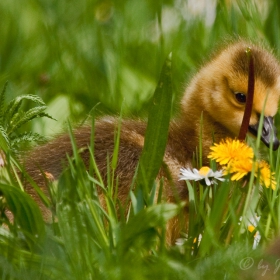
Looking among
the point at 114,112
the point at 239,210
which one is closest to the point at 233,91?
the point at 114,112

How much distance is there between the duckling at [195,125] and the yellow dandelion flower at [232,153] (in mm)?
83

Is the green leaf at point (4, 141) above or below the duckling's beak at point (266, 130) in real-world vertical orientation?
below

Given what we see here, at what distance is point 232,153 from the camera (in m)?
2.07

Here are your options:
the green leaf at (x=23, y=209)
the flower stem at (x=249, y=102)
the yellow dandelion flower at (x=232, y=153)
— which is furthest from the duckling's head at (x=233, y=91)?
the green leaf at (x=23, y=209)

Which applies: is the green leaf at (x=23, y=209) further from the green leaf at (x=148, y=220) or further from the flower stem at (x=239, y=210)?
the flower stem at (x=239, y=210)

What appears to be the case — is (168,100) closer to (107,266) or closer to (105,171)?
(105,171)

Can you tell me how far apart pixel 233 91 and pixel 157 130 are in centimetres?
53

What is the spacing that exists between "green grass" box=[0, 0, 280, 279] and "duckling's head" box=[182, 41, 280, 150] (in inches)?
4.3

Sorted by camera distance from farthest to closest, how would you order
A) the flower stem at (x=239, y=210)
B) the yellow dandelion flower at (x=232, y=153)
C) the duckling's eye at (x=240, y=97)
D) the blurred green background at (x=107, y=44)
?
the blurred green background at (x=107, y=44)
the duckling's eye at (x=240, y=97)
the yellow dandelion flower at (x=232, y=153)
the flower stem at (x=239, y=210)

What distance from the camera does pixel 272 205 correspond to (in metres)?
1.92

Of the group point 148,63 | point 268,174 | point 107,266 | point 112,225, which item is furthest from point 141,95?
point 107,266

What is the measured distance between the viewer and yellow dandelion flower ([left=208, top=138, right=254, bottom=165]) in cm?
204

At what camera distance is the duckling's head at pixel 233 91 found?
2436mm

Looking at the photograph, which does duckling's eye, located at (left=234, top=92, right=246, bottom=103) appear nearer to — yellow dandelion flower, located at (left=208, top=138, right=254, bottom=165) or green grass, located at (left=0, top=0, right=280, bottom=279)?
green grass, located at (left=0, top=0, right=280, bottom=279)
